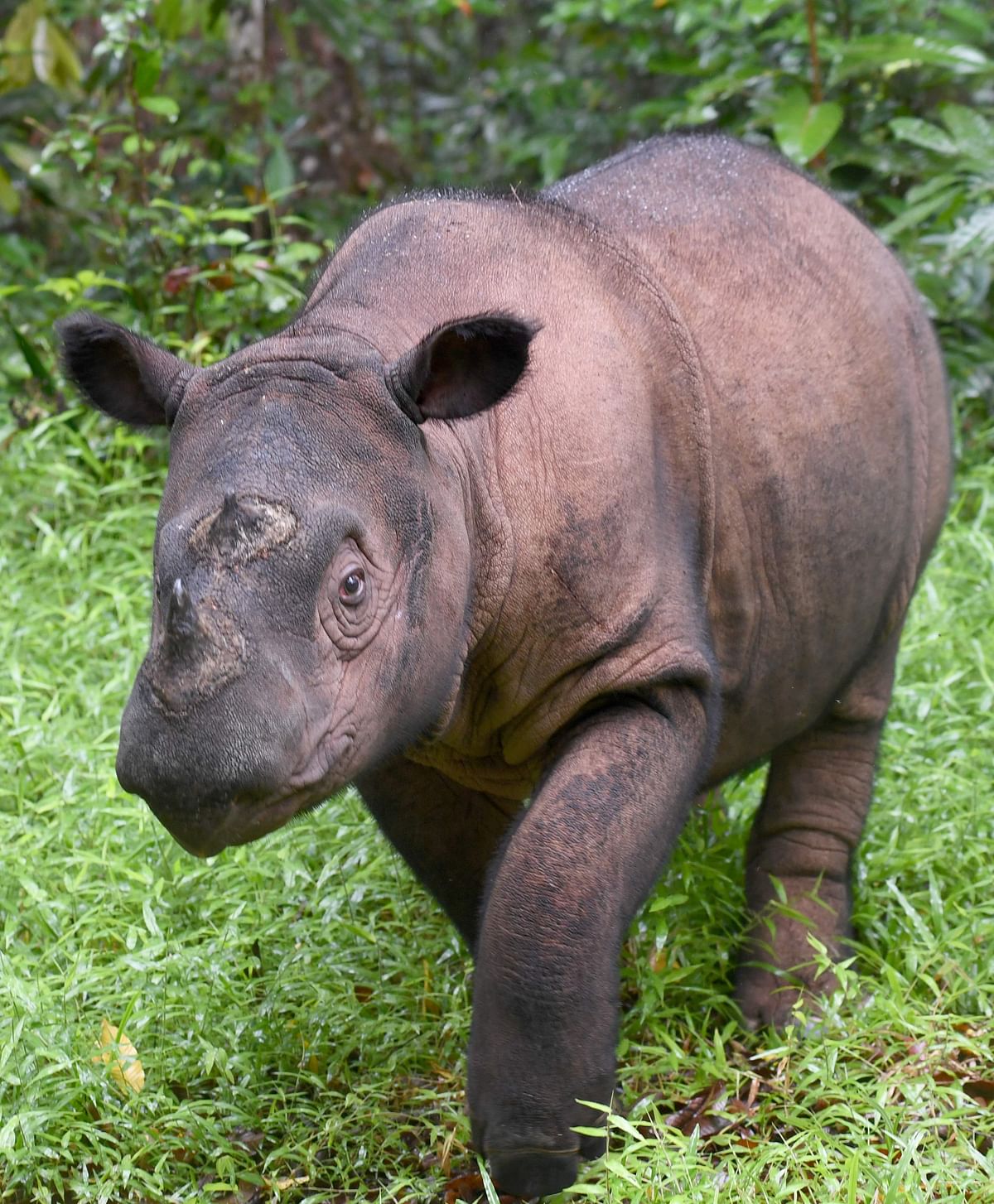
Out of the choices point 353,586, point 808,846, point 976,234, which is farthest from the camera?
point 976,234

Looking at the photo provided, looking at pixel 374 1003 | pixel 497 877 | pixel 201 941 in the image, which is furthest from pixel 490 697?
pixel 201 941

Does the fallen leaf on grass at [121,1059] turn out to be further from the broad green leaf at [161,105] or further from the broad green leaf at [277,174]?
the broad green leaf at [277,174]

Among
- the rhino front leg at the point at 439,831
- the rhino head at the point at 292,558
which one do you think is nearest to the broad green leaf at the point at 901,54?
the rhino front leg at the point at 439,831

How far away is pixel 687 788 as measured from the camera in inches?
143

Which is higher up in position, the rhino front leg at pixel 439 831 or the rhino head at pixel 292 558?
the rhino head at pixel 292 558

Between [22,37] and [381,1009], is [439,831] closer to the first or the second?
[381,1009]

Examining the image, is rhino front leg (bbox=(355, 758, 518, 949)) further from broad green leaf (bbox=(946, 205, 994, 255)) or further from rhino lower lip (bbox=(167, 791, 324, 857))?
broad green leaf (bbox=(946, 205, 994, 255))

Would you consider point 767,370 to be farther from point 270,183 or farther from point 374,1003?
point 270,183

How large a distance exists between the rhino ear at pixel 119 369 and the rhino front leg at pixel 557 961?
1142 millimetres

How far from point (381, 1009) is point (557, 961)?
4.20 feet

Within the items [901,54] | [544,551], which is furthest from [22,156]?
[544,551]

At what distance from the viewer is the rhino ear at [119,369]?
3.35 metres

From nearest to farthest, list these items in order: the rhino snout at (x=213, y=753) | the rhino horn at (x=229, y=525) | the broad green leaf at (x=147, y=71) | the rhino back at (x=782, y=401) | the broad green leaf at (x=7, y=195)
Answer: the rhino snout at (x=213, y=753), the rhino horn at (x=229, y=525), the rhino back at (x=782, y=401), the broad green leaf at (x=147, y=71), the broad green leaf at (x=7, y=195)

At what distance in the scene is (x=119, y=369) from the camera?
344cm
